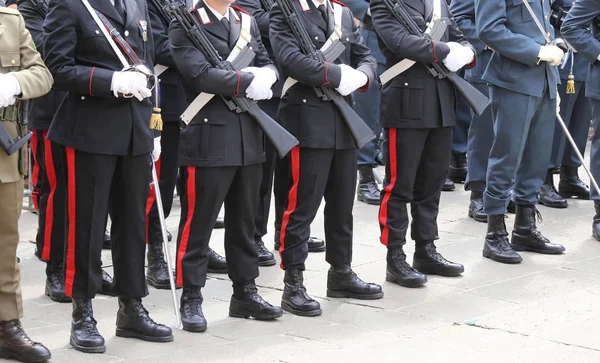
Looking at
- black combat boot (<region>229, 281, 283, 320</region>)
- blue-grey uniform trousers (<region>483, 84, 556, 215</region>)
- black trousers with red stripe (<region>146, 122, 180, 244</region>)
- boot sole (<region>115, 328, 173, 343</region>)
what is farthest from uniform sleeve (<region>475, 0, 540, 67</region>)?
boot sole (<region>115, 328, 173, 343</region>)

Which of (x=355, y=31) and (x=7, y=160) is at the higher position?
(x=355, y=31)

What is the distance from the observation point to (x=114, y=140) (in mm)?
4773

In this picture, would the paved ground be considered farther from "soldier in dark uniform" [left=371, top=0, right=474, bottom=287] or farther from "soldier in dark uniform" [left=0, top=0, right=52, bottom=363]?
"soldier in dark uniform" [left=371, top=0, right=474, bottom=287]

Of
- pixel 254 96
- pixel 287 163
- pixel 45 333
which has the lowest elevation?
pixel 45 333

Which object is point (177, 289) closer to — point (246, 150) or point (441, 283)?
point (246, 150)

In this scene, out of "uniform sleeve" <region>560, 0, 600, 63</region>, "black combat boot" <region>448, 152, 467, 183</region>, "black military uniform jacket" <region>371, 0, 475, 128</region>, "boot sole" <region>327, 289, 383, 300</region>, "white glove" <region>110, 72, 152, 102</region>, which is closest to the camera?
"white glove" <region>110, 72, 152, 102</region>

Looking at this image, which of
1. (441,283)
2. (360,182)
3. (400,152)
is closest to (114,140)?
(400,152)

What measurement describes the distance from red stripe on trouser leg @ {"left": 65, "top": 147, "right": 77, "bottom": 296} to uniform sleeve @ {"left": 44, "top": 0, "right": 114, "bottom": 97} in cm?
31

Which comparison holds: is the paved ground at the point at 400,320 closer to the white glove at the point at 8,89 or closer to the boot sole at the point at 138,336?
the boot sole at the point at 138,336

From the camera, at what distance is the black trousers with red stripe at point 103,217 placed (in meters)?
4.80

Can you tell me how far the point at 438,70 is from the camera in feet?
20.0

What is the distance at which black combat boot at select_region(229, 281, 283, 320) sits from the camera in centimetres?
535

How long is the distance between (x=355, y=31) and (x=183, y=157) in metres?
1.27

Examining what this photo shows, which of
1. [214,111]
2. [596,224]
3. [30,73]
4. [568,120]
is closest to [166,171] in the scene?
[214,111]
